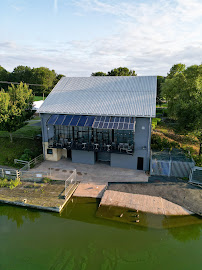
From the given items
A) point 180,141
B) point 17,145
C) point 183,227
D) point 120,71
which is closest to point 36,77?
point 120,71

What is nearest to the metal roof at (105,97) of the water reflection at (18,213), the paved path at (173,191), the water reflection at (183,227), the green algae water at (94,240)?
the paved path at (173,191)

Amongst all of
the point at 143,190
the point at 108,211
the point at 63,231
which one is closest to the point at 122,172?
the point at 143,190

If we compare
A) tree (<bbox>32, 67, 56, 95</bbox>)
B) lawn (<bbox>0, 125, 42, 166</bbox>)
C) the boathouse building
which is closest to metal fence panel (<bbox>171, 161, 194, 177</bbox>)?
the boathouse building

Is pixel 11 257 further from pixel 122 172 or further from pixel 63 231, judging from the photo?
pixel 122 172

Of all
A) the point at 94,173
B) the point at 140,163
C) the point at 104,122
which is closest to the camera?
the point at 104,122

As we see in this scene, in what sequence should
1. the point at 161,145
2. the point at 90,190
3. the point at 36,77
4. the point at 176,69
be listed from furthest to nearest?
the point at 36,77 < the point at 176,69 < the point at 161,145 < the point at 90,190

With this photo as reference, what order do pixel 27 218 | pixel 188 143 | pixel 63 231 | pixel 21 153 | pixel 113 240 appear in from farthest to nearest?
pixel 188 143, pixel 21 153, pixel 27 218, pixel 63 231, pixel 113 240

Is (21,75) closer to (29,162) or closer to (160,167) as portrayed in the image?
(29,162)
